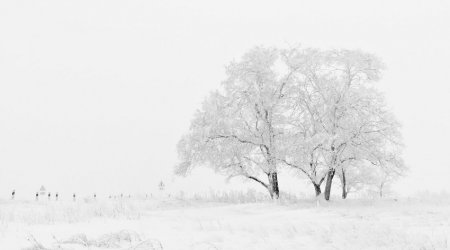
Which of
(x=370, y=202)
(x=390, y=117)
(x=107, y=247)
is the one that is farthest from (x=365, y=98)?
(x=107, y=247)

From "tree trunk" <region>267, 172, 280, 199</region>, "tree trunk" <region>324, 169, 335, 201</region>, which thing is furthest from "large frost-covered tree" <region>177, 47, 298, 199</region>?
"tree trunk" <region>324, 169, 335, 201</region>

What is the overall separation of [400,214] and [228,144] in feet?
37.0

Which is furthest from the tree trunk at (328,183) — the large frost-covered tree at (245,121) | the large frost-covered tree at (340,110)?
the large frost-covered tree at (245,121)

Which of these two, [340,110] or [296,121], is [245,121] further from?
[340,110]

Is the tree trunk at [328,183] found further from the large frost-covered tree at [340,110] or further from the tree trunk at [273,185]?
the tree trunk at [273,185]

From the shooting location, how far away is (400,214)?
1650 cm

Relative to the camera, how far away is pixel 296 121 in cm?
2542

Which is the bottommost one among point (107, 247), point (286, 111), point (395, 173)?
point (107, 247)

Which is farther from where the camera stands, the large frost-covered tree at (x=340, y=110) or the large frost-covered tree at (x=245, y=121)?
the large frost-covered tree at (x=245, y=121)

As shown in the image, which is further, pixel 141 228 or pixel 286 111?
pixel 286 111

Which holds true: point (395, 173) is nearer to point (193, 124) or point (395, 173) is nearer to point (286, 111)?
point (286, 111)

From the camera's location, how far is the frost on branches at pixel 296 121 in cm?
2286

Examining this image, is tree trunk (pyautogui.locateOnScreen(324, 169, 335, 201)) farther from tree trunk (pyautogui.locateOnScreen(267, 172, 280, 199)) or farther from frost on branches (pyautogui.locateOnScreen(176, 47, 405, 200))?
tree trunk (pyautogui.locateOnScreen(267, 172, 280, 199))

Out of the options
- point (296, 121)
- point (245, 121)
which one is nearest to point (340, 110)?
point (296, 121)
